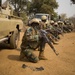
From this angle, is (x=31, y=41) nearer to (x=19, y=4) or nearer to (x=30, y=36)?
(x=30, y=36)

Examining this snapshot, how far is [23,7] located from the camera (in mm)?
45844

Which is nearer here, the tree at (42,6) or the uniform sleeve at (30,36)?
the uniform sleeve at (30,36)

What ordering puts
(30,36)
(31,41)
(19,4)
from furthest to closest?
(19,4) < (31,41) < (30,36)

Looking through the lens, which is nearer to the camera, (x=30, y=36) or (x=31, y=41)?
(x=30, y=36)

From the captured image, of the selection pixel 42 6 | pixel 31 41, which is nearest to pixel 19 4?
pixel 42 6

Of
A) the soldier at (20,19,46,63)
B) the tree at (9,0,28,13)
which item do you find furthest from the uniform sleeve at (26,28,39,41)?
the tree at (9,0,28,13)

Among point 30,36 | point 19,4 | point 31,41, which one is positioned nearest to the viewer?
point 30,36

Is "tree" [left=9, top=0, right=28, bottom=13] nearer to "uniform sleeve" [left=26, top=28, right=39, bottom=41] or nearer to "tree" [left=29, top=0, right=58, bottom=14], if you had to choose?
"tree" [left=29, top=0, right=58, bottom=14]

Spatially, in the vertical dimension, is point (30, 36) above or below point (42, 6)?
above

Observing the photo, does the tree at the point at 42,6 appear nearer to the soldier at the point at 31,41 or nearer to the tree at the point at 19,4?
the tree at the point at 19,4

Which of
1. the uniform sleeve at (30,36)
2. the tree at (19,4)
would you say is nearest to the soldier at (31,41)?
the uniform sleeve at (30,36)

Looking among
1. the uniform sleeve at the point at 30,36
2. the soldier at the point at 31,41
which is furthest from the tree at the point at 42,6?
the uniform sleeve at the point at 30,36

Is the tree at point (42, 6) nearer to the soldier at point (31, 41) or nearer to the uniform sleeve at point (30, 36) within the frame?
the soldier at point (31, 41)

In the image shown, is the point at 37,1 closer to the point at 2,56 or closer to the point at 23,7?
the point at 23,7
